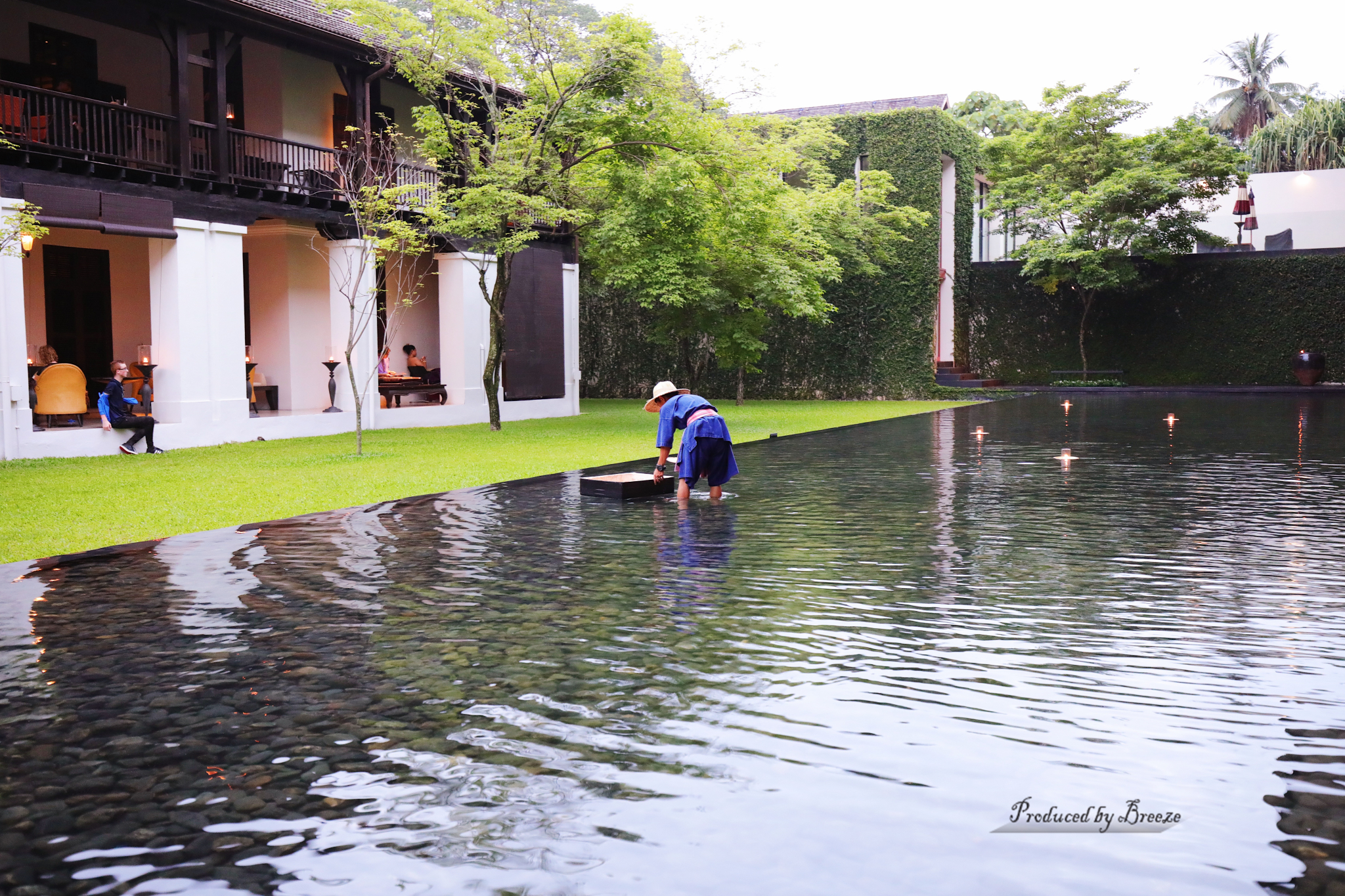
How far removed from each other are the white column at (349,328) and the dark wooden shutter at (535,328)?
3.71 m

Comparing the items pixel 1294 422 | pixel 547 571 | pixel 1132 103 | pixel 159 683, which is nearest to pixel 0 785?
pixel 159 683

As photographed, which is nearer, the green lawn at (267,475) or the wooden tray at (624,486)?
the green lawn at (267,475)

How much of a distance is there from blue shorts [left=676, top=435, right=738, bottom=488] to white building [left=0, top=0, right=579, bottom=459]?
9.90 metres

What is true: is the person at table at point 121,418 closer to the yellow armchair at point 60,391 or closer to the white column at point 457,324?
the yellow armchair at point 60,391

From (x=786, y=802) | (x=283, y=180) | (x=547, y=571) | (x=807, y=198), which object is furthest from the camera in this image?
(x=807, y=198)

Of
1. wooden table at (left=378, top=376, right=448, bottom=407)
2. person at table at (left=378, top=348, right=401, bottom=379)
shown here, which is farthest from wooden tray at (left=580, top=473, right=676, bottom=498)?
wooden table at (left=378, top=376, right=448, bottom=407)

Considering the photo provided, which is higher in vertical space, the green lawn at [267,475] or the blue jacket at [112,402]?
the blue jacket at [112,402]

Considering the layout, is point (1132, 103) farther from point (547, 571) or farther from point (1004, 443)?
point (547, 571)

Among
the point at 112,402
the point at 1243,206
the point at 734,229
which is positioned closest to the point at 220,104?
the point at 112,402

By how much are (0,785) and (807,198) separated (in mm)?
25139

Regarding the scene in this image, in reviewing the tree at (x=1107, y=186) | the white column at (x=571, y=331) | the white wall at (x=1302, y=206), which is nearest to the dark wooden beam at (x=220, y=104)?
the white column at (x=571, y=331)

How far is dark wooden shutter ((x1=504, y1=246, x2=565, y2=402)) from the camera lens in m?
24.4

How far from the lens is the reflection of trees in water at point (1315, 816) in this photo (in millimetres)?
2908

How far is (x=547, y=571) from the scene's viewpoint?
7.15 meters
